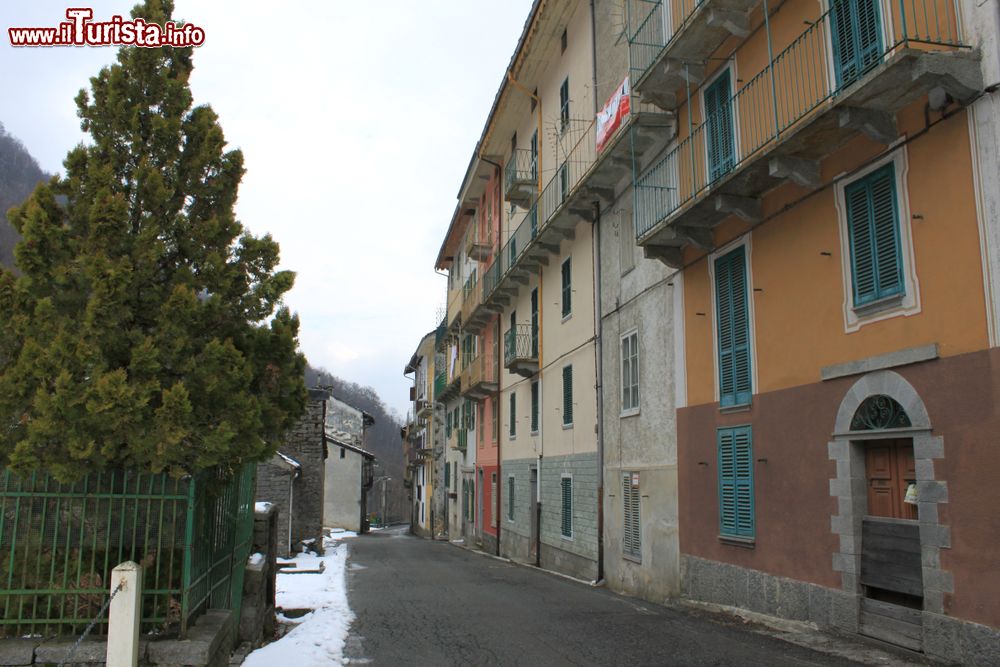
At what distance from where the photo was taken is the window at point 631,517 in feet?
48.9

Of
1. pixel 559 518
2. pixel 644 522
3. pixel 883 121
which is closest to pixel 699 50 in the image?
pixel 883 121

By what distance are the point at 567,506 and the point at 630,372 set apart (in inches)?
210

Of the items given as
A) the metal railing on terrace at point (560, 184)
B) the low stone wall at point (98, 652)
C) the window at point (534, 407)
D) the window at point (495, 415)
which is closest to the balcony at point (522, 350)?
the window at point (534, 407)

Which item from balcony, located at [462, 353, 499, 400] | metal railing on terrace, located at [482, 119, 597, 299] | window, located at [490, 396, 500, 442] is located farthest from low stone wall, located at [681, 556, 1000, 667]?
balcony, located at [462, 353, 499, 400]

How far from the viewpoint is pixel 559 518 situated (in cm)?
2014

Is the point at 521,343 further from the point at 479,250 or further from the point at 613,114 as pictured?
the point at 613,114

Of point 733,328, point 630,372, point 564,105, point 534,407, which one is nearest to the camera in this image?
point 733,328

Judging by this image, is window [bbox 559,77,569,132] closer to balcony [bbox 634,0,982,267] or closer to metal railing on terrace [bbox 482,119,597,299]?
metal railing on terrace [bbox 482,119,597,299]

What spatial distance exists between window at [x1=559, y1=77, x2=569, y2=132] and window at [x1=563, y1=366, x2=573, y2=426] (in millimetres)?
6148

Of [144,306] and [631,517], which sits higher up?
[144,306]

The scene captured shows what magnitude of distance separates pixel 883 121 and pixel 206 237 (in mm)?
6751

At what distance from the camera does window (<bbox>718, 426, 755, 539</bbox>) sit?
437 inches

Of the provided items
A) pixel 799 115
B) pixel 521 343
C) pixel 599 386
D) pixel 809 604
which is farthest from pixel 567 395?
pixel 799 115

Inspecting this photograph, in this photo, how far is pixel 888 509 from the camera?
28.7ft
